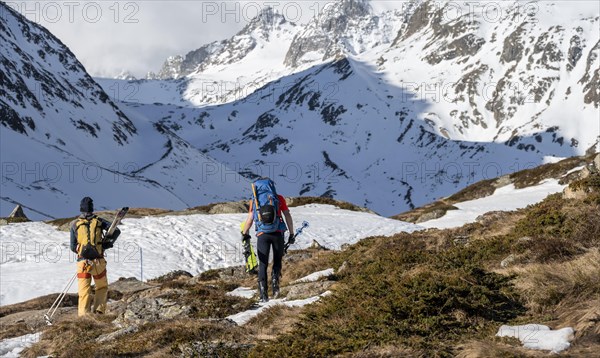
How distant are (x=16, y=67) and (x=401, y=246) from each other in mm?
188386

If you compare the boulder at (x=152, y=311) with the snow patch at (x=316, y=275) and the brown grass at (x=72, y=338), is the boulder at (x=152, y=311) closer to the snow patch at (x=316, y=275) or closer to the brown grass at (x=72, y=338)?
the brown grass at (x=72, y=338)

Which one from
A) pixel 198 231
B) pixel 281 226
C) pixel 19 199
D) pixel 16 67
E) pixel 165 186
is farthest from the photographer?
pixel 16 67

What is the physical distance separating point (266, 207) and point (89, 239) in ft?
13.5

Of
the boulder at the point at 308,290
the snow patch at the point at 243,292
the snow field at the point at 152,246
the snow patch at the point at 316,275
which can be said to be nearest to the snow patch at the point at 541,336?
the boulder at the point at 308,290

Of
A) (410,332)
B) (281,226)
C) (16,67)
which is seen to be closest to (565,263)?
(410,332)

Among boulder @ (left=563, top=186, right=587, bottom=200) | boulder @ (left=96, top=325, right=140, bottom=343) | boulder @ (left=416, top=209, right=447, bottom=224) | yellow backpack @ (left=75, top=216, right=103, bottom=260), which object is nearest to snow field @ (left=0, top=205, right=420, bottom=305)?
boulder @ (left=416, top=209, right=447, bottom=224)

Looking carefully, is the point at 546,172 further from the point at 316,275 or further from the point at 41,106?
the point at 41,106

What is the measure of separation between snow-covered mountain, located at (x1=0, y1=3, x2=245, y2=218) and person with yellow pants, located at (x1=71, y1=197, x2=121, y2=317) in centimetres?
9513

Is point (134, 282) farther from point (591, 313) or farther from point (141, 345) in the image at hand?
point (591, 313)

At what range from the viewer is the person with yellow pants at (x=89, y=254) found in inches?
507

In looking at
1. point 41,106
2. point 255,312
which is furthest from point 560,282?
point 41,106

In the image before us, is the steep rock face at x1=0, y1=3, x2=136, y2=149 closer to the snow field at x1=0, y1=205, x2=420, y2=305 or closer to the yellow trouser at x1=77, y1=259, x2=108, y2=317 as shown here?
the snow field at x1=0, y1=205, x2=420, y2=305

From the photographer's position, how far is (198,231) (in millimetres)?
33781

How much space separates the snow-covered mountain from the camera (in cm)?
12006
